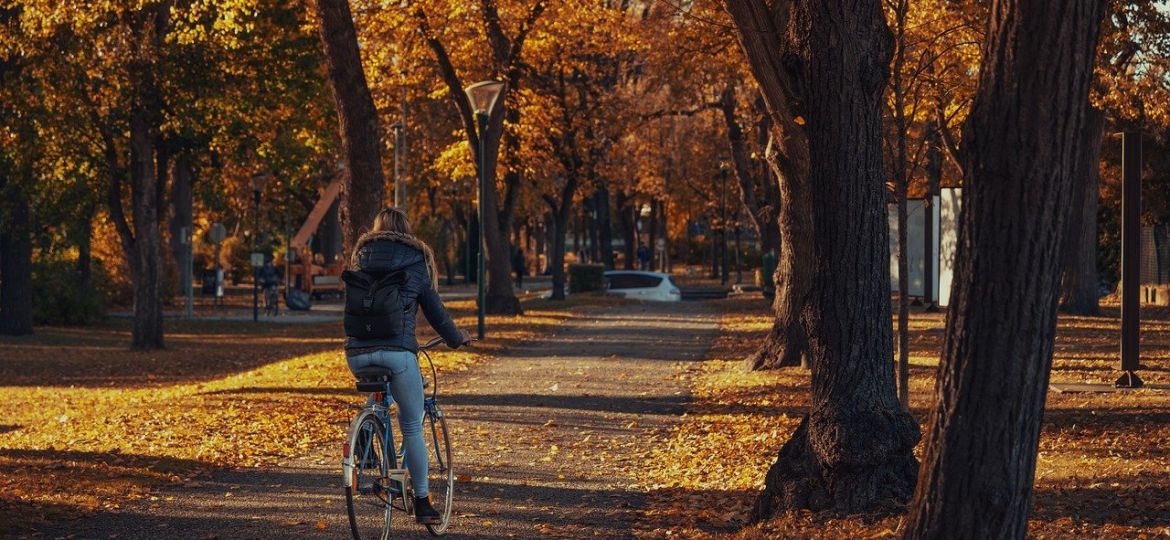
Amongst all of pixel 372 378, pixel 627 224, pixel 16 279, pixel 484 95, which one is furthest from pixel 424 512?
pixel 627 224

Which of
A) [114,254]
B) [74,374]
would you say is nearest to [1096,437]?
[74,374]

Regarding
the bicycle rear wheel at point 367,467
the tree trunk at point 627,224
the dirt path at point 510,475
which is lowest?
the dirt path at point 510,475

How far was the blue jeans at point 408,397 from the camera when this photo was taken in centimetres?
798

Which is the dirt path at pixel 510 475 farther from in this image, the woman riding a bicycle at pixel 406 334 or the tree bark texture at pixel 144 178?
the tree bark texture at pixel 144 178

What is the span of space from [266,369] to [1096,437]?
12400 mm

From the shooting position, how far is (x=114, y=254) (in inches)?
1989

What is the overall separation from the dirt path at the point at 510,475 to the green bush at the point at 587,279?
108 ft

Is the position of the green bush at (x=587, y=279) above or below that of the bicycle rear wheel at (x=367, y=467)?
above

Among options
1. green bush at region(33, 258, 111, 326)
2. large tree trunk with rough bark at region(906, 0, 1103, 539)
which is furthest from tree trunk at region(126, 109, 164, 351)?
large tree trunk with rough bark at region(906, 0, 1103, 539)

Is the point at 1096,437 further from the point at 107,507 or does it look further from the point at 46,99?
the point at 46,99

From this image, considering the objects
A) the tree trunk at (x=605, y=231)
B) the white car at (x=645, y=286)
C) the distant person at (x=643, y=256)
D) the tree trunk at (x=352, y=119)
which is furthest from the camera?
the distant person at (x=643, y=256)

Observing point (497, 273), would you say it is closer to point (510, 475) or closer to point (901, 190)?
point (901, 190)

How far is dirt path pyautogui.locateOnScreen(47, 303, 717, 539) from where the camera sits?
888cm

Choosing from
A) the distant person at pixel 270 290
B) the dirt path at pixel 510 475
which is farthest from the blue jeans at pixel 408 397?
the distant person at pixel 270 290
